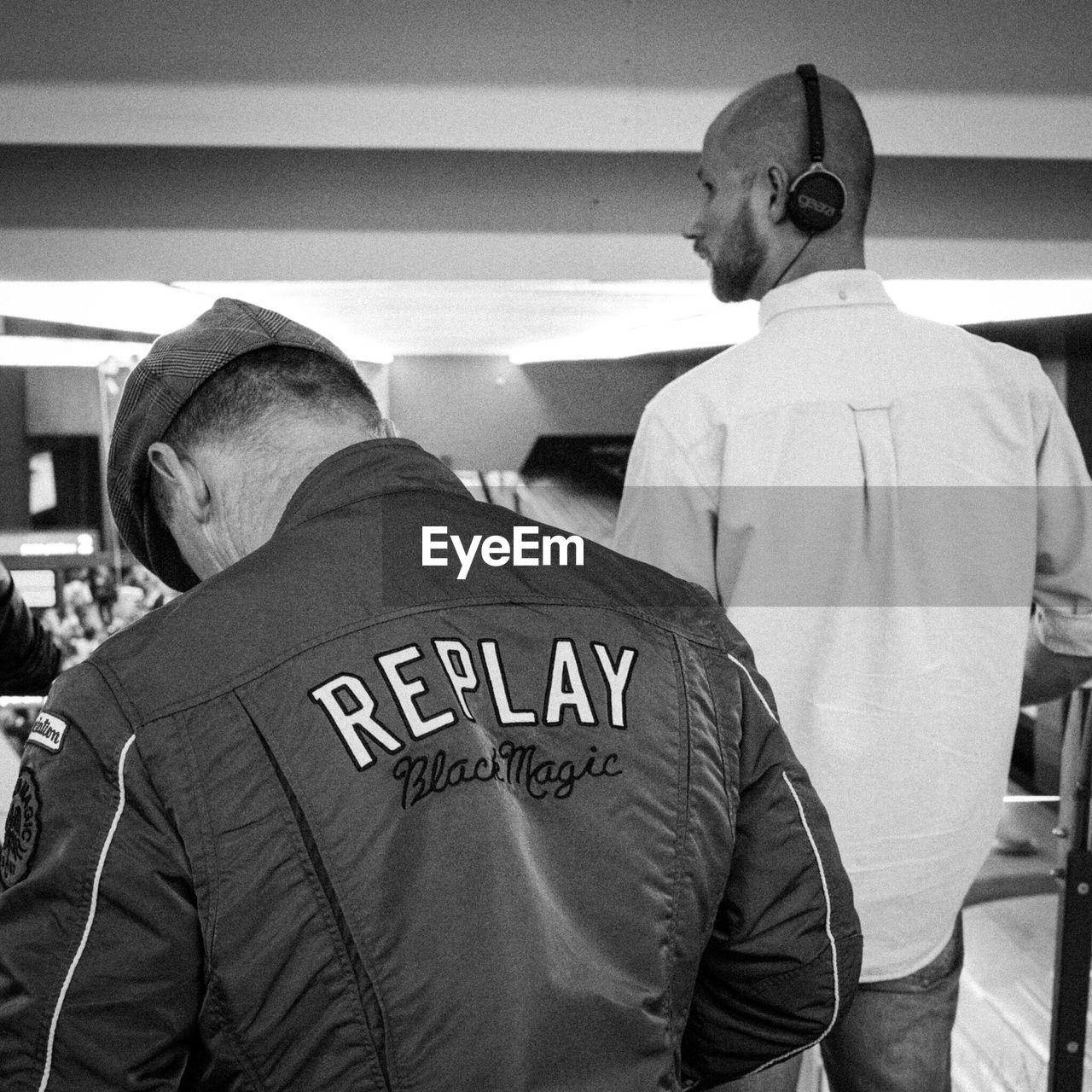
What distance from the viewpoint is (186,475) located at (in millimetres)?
875

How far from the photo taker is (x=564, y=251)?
1.59m

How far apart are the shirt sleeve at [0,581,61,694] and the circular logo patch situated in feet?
2.96

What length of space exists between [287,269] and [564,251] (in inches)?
14.8

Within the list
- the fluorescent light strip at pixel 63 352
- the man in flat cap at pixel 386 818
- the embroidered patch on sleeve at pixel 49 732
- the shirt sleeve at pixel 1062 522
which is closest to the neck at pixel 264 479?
the man in flat cap at pixel 386 818

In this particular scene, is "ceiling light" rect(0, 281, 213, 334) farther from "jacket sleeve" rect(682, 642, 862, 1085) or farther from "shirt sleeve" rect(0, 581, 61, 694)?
"jacket sleeve" rect(682, 642, 862, 1085)

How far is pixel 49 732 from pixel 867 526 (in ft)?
2.62

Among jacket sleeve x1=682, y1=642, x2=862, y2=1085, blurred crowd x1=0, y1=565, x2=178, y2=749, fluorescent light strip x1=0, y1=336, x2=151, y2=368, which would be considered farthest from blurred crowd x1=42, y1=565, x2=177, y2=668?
jacket sleeve x1=682, y1=642, x2=862, y2=1085

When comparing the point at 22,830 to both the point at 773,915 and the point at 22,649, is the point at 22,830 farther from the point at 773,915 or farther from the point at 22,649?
the point at 22,649

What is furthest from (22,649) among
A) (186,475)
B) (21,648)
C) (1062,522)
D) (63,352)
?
(1062,522)

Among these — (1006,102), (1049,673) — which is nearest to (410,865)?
(1049,673)

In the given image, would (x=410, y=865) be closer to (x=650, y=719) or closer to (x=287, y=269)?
(x=650, y=719)

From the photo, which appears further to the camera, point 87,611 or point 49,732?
point 87,611

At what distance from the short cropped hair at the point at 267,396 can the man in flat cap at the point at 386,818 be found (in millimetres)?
49

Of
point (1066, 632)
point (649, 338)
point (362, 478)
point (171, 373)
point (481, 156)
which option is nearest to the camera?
point (362, 478)
